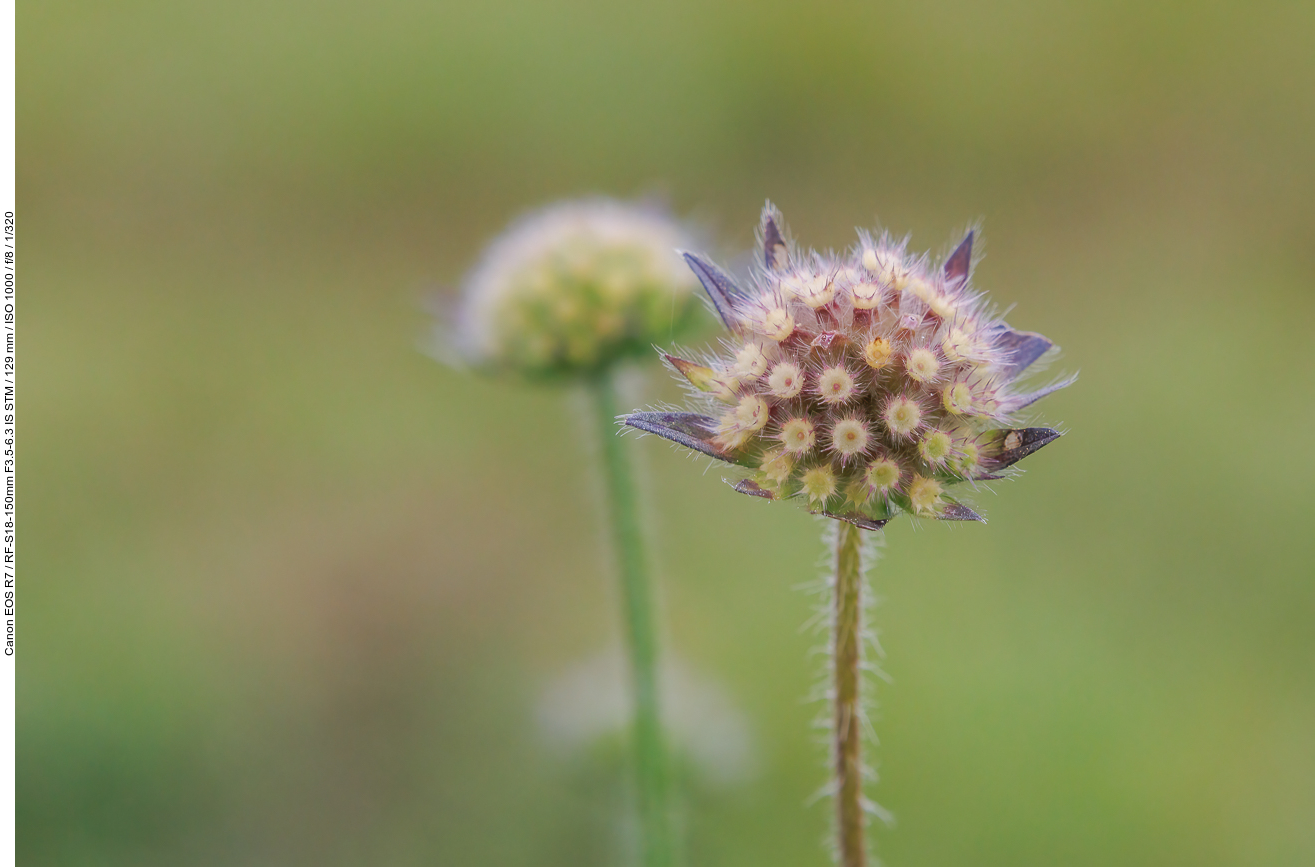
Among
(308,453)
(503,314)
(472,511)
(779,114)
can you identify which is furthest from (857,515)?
(779,114)

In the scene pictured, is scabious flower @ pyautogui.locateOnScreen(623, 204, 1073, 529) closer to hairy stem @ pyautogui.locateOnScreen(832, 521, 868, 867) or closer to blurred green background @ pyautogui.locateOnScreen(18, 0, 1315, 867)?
hairy stem @ pyautogui.locateOnScreen(832, 521, 868, 867)

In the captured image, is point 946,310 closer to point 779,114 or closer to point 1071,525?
point 1071,525

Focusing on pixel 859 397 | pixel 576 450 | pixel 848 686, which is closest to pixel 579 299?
pixel 859 397

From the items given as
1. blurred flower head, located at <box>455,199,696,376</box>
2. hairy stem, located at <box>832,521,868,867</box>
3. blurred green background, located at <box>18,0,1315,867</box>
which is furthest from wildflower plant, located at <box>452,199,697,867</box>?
hairy stem, located at <box>832,521,868,867</box>

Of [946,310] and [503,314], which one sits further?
[503,314]

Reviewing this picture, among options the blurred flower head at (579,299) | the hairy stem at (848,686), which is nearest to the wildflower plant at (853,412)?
the hairy stem at (848,686)

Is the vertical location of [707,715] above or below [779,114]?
below

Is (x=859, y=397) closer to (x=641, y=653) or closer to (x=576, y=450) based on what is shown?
(x=641, y=653)
